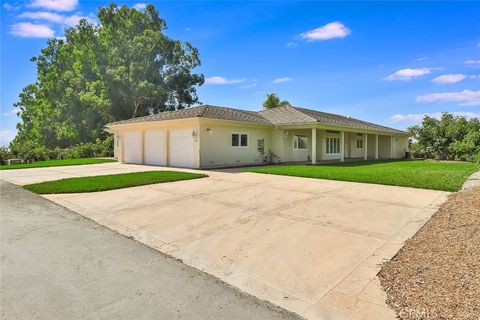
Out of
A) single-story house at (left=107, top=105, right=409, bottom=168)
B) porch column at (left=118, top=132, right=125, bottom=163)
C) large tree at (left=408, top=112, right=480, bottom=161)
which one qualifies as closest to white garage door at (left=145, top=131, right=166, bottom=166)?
single-story house at (left=107, top=105, right=409, bottom=168)

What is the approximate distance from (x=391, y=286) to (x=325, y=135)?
21.6 metres

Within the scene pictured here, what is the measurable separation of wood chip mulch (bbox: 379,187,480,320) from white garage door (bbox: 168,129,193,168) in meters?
13.5

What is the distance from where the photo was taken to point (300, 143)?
22.3 m

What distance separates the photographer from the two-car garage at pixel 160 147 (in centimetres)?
1730

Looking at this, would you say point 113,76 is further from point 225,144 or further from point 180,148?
point 225,144

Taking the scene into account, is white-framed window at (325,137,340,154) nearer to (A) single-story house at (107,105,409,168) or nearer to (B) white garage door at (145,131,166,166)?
(A) single-story house at (107,105,409,168)

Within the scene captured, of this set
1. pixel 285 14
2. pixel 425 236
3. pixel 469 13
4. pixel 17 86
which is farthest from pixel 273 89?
pixel 17 86

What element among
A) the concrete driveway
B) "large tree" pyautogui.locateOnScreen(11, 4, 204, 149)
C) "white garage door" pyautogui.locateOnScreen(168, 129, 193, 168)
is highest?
"large tree" pyautogui.locateOnScreen(11, 4, 204, 149)

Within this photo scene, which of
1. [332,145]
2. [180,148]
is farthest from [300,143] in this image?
[180,148]

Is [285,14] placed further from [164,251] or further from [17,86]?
[17,86]

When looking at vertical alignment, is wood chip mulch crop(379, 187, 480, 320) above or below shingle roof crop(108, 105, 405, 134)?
below

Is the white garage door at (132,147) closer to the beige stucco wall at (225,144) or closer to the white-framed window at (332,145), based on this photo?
the beige stucco wall at (225,144)

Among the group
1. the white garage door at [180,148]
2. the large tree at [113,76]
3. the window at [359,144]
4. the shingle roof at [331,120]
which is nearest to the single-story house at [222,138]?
the white garage door at [180,148]

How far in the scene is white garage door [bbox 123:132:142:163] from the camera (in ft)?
67.0
